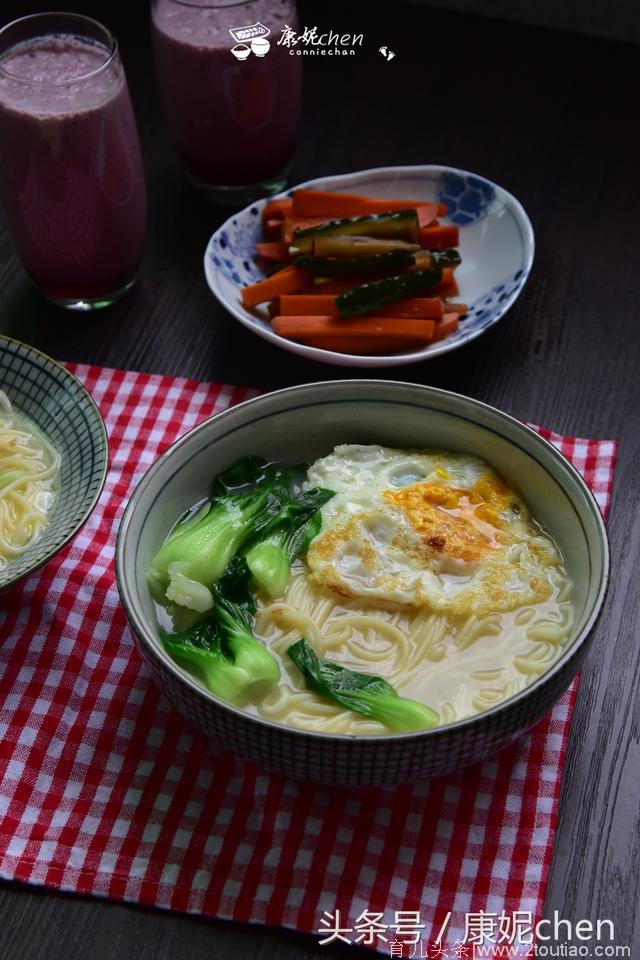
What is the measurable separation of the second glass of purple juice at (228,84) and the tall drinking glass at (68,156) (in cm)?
30

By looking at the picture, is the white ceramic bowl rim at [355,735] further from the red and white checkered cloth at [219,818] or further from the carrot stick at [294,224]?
the carrot stick at [294,224]

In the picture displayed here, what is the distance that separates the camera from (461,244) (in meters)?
3.04

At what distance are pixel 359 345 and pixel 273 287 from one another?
1.00ft

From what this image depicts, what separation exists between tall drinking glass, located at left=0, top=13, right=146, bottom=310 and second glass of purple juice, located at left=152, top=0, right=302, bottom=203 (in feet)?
1.00

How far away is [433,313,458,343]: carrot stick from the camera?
9.02 feet

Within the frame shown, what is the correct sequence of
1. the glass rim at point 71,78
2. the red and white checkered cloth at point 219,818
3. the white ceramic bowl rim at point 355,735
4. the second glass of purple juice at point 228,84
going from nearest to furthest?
the white ceramic bowl rim at point 355,735 → the red and white checkered cloth at point 219,818 → the glass rim at point 71,78 → the second glass of purple juice at point 228,84

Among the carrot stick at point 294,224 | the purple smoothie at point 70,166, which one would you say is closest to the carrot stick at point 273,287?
the carrot stick at point 294,224

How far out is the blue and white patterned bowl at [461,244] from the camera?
2775mm

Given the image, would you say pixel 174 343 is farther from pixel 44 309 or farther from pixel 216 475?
pixel 216 475

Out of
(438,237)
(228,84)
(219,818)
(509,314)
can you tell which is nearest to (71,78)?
(228,84)

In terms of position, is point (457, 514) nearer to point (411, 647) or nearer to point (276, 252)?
point (411, 647)

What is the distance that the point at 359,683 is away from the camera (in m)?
1.87

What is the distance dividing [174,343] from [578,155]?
4.94 ft

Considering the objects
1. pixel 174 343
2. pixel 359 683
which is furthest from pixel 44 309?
pixel 359 683
